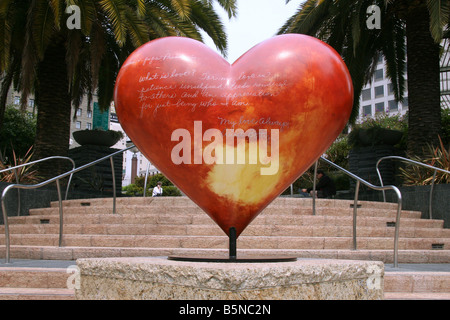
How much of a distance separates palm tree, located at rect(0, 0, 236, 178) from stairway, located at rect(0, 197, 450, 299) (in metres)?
3.83

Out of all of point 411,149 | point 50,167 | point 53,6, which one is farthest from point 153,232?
point 411,149

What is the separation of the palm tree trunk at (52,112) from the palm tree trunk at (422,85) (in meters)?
8.18

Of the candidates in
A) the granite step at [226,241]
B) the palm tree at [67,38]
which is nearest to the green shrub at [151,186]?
the palm tree at [67,38]

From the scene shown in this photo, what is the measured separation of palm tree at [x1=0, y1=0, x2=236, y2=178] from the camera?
10.4 m

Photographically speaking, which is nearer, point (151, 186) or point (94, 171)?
point (94, 171)

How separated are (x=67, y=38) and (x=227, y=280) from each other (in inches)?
407

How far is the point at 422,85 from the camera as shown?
11930mm

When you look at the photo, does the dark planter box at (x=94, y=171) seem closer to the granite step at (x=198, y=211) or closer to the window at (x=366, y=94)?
the granite step at (x=198, y=211)

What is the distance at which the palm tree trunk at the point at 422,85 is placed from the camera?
1182 centimetres

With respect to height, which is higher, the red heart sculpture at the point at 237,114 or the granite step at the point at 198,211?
the red heart sculpture at the point at 237,114

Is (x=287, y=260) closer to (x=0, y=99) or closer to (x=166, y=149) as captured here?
(x=166, y=149)

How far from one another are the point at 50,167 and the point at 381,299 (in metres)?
10.5

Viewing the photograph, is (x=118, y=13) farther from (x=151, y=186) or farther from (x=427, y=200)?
(x=151, y=186)

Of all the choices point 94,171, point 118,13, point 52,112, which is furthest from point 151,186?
point 118,13
